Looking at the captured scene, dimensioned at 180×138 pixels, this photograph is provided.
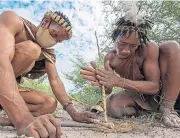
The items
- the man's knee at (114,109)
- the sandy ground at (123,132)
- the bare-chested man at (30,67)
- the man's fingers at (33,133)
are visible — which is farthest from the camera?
the man's knee at (114,109)

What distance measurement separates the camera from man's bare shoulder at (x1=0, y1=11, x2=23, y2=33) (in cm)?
280

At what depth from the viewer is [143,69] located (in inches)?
151

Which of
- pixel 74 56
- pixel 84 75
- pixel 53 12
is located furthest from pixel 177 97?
pixel 74 56

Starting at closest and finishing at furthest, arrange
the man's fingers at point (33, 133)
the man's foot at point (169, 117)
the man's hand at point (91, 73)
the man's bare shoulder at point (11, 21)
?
Answer: the man's fingers at point (33, 133), the man's bare shoulder at point (11, 21), the man's hand at point (91, 73), the man's foot at point (169, 117)

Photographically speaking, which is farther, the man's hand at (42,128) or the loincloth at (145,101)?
the loincloth at (145,101)

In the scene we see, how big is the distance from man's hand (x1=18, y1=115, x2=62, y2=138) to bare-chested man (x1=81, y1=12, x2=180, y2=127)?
131 cm

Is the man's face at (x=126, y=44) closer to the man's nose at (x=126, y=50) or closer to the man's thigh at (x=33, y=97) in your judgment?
the man's nose at (x=126, y=50)

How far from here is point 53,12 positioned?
3.24 meters

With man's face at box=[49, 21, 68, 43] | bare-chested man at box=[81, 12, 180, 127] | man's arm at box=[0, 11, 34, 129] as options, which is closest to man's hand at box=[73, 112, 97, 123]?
bare-chested man at box=[81, 12, 180, 127]

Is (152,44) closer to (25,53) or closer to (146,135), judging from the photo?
(146,135)

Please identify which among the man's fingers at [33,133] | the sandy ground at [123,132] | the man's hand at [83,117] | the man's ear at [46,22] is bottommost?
the sandy ground at [123,132]

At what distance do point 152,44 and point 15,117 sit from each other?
1.91m

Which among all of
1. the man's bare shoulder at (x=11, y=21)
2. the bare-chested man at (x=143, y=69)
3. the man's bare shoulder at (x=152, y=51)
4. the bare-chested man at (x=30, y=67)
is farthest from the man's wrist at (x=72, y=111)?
the man's bare shoulder at (x=152, y=51)

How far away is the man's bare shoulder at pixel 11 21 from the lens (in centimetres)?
280
